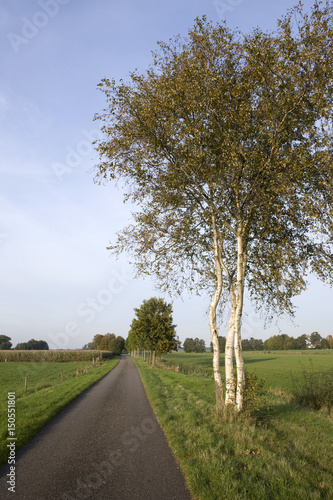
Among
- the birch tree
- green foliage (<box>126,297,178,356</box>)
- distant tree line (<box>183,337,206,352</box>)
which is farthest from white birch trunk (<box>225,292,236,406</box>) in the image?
distant tree line (<box>183,337,206,352</box>)

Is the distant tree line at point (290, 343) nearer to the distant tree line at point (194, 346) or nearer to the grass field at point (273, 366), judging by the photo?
the distant tree line at point (194, 346)

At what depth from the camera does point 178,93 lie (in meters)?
9.45

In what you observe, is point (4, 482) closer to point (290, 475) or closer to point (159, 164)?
point (290, 475)

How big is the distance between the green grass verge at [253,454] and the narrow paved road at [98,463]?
15.2 inches

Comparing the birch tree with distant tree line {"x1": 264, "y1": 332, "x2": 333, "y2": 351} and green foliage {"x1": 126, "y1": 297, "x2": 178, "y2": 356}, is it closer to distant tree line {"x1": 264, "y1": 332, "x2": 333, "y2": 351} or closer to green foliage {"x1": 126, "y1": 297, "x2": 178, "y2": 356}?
green foliage {"x1": 126, "y1": 297, "x2": 178, "y2": 356}

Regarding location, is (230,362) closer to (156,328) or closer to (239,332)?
(239,332)

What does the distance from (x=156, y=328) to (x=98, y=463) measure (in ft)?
111

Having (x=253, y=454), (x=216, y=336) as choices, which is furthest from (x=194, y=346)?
(x=253, y=454)

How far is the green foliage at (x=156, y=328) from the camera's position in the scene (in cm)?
3791

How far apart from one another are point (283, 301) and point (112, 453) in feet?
24.0

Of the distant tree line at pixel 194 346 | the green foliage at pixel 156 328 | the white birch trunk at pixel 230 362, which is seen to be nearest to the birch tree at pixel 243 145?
the white birch trunk at pixel 230 362

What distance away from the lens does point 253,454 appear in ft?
19.6

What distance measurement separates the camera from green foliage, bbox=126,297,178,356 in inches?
1492

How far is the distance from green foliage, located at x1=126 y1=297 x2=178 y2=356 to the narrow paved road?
28.9 metres
